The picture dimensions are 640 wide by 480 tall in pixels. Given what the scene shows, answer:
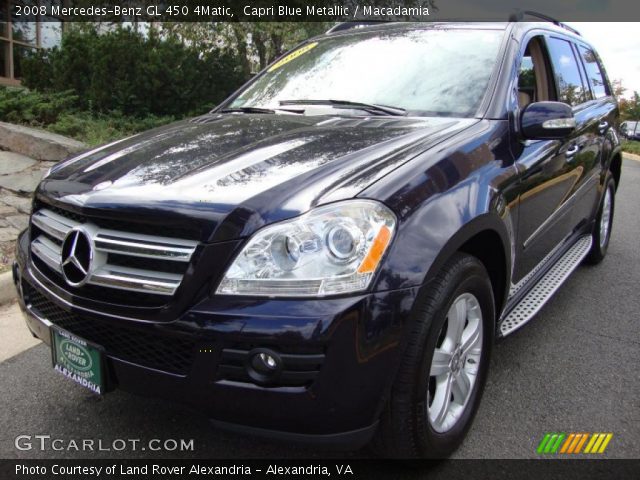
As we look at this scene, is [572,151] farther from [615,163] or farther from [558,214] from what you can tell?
[615,163]

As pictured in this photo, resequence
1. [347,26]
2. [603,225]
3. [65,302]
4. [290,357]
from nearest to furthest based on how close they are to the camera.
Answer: [290,357] < [65,302] < [347,26] < [603,225]

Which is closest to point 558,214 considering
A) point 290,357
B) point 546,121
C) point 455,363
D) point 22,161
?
point 546,121

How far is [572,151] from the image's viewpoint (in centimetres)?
335

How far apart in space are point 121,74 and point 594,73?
6637 millimetres

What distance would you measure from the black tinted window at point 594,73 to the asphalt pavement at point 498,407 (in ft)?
6.20

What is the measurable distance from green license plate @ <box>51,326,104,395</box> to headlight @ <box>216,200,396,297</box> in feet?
1.84

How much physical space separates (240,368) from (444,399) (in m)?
0.86

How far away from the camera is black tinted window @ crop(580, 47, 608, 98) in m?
4.33

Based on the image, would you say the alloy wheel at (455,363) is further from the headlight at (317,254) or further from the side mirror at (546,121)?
the side mirror at (546,121)

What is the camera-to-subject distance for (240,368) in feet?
5.59

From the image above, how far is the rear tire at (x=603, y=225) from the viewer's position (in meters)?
4.60

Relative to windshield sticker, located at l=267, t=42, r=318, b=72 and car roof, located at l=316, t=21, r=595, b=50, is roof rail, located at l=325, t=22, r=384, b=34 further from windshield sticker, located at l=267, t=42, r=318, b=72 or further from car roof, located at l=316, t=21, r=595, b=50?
windshield sticker, located at l=267, t=42, r=318, b=72

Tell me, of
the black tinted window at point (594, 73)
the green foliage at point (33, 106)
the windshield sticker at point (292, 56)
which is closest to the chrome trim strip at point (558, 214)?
the black tinted window at point (594, 73)

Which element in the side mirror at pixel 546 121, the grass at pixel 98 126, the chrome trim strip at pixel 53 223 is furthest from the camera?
the grass at pixel 98 126
